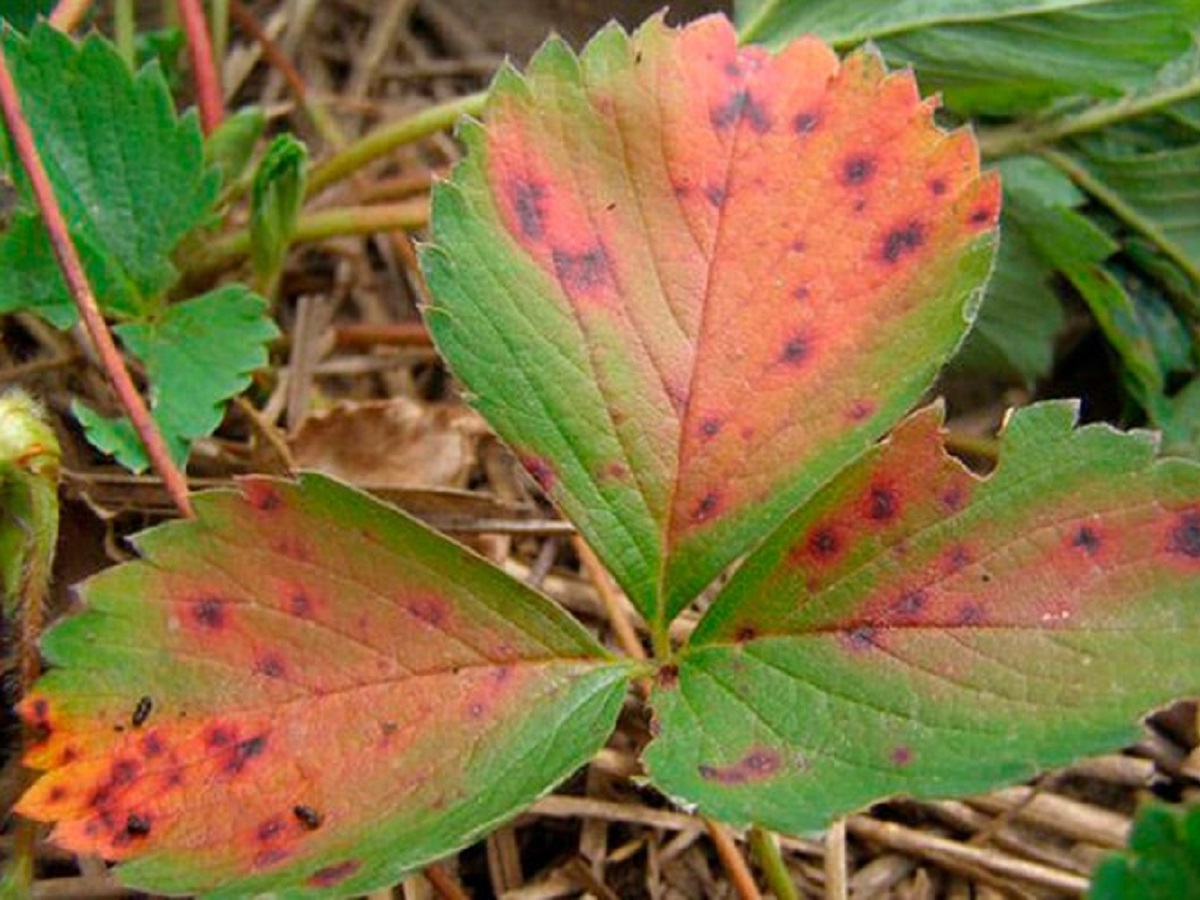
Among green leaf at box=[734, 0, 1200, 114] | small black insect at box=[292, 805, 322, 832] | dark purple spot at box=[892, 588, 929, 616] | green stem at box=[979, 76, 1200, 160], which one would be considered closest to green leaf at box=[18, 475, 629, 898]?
small black insect at box=[292, 805, 322, 832]

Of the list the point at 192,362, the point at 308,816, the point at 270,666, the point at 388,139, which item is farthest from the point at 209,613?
the point at 388,139

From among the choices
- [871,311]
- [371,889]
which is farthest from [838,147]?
[371,889]

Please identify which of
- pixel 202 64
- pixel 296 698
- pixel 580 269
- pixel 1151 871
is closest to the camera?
pixel 1151 871

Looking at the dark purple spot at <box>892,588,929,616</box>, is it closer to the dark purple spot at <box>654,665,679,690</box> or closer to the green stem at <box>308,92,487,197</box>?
the dark purple spot at <box>654,665,679,690</box>

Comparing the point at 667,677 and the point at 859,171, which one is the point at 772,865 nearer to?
the point at 667,677

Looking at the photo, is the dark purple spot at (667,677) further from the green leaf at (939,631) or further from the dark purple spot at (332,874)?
the dark purple spot at (332,874)

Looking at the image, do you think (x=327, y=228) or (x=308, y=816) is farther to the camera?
(x=327, y=228)

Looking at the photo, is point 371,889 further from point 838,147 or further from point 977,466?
point 977,466
